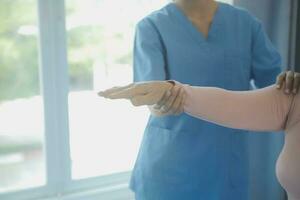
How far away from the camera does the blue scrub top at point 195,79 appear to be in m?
1.35

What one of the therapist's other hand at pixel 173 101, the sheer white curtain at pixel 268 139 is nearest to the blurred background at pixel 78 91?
the sheer white curtain at pixel 268 139

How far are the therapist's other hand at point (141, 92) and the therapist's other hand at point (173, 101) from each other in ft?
0.04

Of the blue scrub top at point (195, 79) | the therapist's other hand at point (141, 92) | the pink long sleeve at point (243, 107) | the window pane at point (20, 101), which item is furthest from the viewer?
the window pane at point (20, 101)

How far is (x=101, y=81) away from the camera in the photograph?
1925 millimetres

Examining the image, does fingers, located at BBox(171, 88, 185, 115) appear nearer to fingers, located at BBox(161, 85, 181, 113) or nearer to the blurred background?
fingers, located at BBox(161, 85, 181, 113)

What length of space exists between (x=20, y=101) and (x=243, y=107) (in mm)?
1022

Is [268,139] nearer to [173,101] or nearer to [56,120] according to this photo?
[56,120]

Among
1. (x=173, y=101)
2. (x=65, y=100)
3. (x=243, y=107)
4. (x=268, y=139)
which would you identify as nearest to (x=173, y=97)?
(x=173, y=101)

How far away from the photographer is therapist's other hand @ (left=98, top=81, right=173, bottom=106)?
3.21 feet

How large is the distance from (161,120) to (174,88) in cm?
35

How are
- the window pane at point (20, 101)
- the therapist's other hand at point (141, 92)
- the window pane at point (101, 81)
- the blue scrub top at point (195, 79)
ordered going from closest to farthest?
the therapist's other hand at point (141, 92) < the blue scrub top at point (195, 79) < the window pane at point (20, 101) < the window pane at point (101, 81)

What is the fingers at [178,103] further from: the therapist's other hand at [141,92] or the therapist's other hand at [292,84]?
the therapist's other hand at [292,84]

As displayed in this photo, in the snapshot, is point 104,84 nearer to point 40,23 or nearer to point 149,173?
point 40,23

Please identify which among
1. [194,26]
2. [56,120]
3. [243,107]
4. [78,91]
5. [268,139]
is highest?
[194,26]
